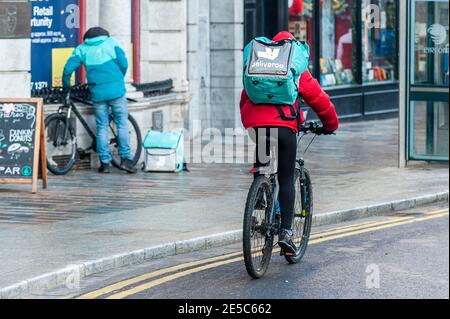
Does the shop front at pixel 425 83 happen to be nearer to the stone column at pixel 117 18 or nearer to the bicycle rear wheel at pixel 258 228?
the stone column at pixel 117 18

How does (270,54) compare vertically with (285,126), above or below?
above

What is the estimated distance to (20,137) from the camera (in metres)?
14.4

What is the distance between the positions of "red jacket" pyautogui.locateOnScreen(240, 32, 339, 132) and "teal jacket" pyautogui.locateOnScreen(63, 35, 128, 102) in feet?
22.0

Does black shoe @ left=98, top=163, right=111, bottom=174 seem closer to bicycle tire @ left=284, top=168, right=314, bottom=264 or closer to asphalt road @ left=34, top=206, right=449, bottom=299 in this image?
asphalt road @ left=34, top=206, right=449, bottom=299

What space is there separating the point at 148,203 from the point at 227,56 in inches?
338

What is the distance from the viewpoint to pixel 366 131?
75.0 feet

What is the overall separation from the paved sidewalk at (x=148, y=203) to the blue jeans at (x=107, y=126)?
0.34 m

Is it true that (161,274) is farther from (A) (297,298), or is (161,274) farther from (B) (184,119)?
(B) (184,119)

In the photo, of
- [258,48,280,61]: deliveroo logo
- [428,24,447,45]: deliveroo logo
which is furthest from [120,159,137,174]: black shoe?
[258,48,280,61]: deliveroo logo

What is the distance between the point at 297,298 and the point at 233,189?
5974 mm

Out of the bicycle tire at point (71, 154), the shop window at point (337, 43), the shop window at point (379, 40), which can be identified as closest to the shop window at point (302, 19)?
the shop window at point (337, 43)

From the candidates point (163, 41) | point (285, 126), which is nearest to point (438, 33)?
point (163, 41)

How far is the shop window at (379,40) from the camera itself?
25594 millimetres

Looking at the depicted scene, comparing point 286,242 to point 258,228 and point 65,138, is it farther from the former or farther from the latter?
point 65,138
